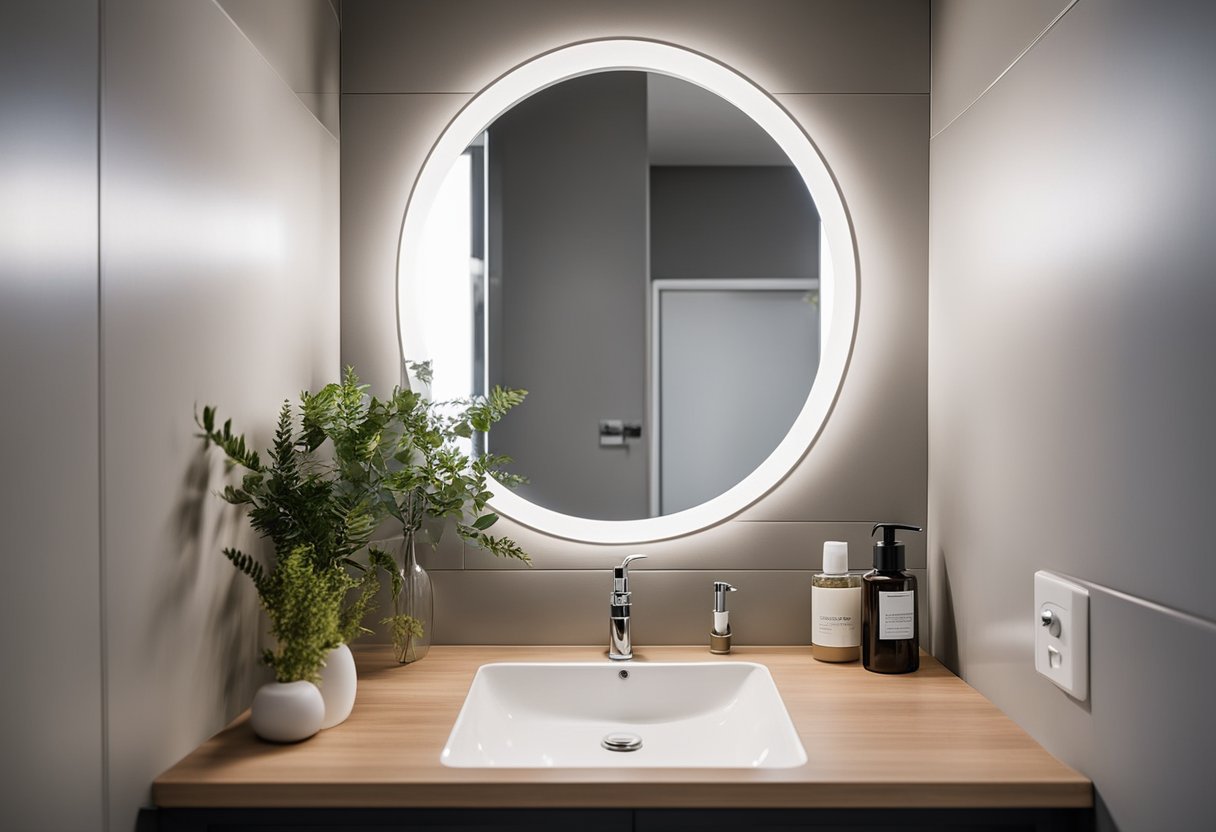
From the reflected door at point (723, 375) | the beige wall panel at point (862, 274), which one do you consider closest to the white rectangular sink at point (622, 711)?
the beige wall panel at point (862, 274)

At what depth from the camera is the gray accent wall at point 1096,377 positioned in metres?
0.69

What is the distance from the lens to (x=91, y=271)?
2.33 ft

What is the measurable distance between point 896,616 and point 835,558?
4.4 inches

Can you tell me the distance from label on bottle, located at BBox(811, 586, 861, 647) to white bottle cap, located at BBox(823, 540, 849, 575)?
1.0 inches

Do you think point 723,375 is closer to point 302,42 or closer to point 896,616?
point 896,616

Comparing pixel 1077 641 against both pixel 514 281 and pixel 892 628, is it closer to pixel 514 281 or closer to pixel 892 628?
pixel 892 628

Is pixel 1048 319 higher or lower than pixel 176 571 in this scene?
higher

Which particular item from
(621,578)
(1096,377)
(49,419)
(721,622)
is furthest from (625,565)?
(49,419)

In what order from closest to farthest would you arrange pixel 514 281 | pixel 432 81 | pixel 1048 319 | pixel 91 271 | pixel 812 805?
pixel 91 271 < pixel 812 805 < pixel 1048 319 < pixel 432 81 < pixel 514 281

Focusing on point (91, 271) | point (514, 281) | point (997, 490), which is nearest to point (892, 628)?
point (997, 490)

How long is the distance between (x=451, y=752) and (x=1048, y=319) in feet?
2.62

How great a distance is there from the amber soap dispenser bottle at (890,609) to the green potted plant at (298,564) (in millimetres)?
675

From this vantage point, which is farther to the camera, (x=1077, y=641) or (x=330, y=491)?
(x=330, y=491)

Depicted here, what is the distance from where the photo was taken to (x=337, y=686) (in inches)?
38.5
